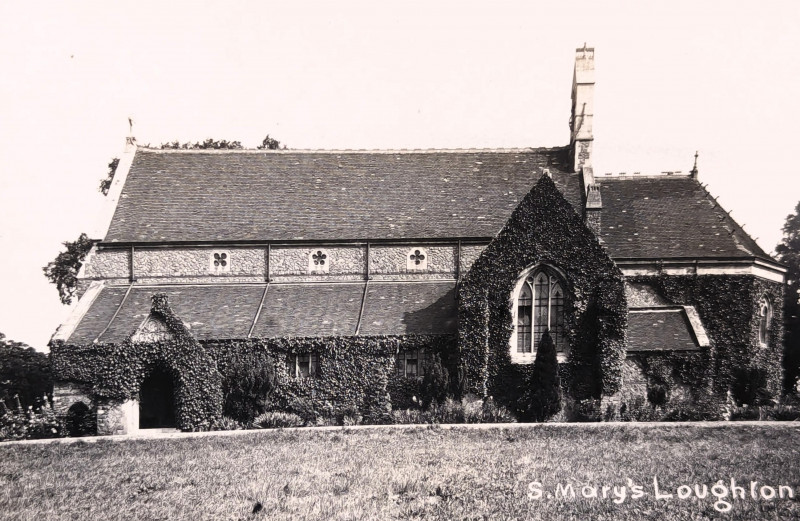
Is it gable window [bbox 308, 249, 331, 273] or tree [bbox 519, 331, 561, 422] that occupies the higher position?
gable window [bbox 308, 249, 331, 273]

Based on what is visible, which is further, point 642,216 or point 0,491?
point 642,216

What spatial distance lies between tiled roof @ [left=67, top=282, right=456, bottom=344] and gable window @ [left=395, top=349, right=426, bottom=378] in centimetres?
84

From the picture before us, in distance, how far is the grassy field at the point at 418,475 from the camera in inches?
556

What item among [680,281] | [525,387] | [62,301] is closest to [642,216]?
[680,281]

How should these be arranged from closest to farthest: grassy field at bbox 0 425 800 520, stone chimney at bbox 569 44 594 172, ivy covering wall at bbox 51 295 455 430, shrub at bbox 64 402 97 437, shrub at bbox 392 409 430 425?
grassy field at bbox 0 425 800 520 < shrub at bbox 392 409 430 425 < ivy covering wall at bbox 51 295 455 430 < shrub at bbox 64 402 97 437 < stone chimney at bbox 569 44 594 172

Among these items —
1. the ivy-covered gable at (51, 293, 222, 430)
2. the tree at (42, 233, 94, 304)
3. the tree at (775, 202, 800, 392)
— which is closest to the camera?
the ivy-covered gable at (51, 293, 222, 430)

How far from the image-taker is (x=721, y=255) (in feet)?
106

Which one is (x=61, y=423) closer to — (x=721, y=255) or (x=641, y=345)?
(x=641, y=345)

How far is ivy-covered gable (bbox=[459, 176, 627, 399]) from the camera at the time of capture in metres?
28.3

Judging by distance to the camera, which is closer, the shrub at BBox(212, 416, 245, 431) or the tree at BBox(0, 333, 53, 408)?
the shrub at BBox(212, 416, 245, 431)

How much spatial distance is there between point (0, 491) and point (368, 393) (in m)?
14.5

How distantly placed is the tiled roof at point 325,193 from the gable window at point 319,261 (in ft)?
2.61

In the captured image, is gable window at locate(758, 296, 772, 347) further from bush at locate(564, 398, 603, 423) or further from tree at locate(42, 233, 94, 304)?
tree at locate(42, 233, 94, 304)

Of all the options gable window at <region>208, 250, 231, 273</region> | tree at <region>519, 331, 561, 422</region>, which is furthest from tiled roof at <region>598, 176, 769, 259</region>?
gable window at <region>208, 250, 231, 273</region>
